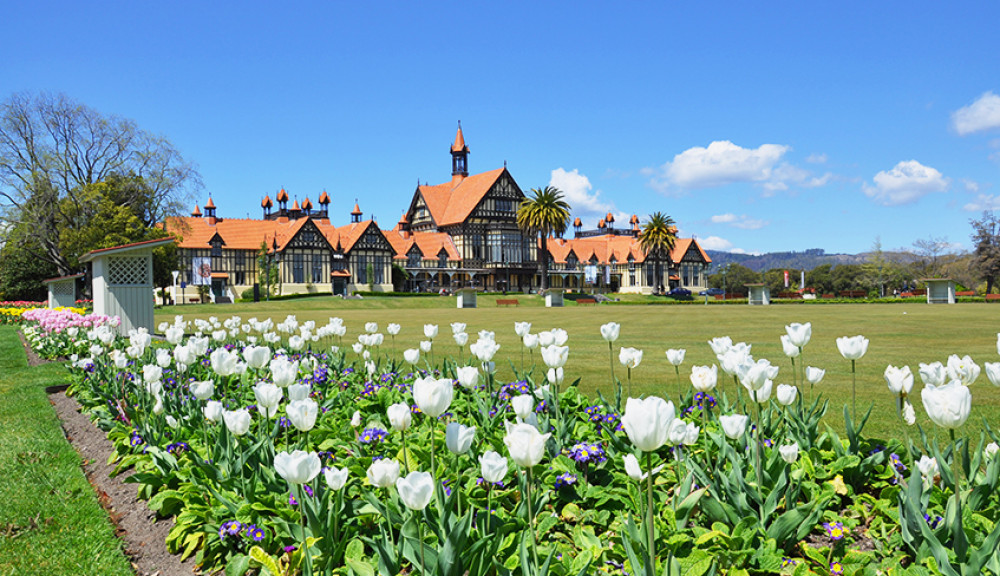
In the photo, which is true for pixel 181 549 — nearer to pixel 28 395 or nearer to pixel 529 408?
pixel 529 408

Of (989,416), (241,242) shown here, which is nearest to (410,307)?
(241,242)

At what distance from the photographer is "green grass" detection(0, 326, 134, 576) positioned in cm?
373

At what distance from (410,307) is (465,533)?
4386 cm

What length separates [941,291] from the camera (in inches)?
1705

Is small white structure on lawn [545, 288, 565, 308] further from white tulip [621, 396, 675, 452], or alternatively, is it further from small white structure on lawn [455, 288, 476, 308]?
white tulip [621, 396, 675, 452]

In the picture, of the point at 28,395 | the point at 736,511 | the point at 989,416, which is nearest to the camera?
the point at 736,511

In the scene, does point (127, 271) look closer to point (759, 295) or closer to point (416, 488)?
point (416, 488)

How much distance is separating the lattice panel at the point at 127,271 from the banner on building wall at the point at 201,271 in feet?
138

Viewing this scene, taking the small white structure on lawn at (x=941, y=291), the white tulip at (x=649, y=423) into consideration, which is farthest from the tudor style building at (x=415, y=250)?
the white tulip at (x=649, y=423)

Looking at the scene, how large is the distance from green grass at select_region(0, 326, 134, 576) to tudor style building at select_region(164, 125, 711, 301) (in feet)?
155

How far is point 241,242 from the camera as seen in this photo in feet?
214

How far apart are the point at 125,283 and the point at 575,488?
1617 cm

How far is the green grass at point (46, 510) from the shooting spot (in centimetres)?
373

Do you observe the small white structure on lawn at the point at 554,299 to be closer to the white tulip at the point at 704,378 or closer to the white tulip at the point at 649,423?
the white tulip at the point at 704,378
